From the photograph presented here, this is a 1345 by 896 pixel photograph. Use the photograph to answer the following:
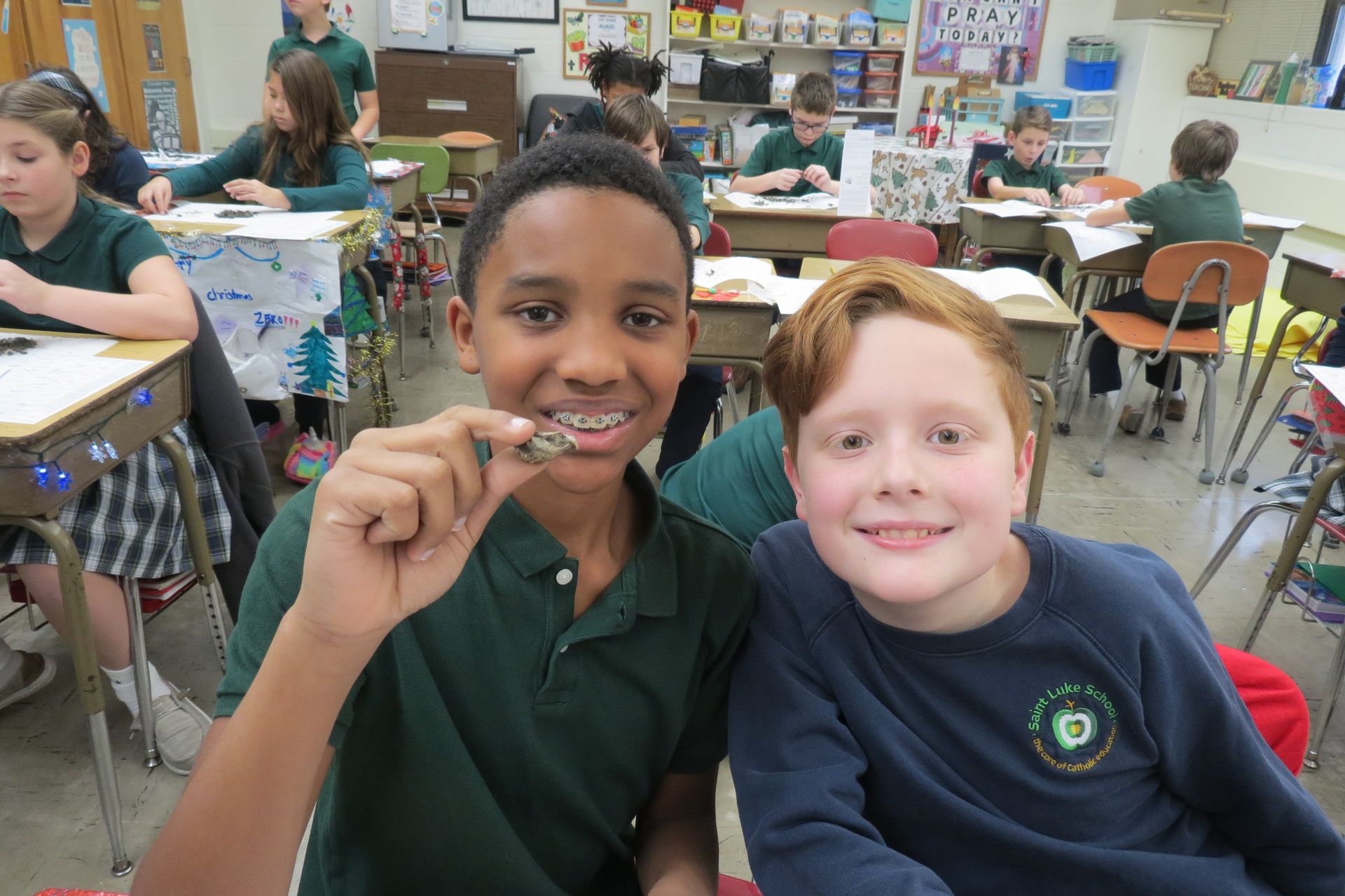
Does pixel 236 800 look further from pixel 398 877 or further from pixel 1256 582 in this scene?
pixel 1256 582

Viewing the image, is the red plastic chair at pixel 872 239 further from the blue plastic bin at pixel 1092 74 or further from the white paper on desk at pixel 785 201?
the blue plastic bin at pixel 1092 74

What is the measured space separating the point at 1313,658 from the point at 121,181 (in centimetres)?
377

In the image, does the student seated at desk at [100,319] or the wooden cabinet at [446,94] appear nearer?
the student seated at desk at [100,319]

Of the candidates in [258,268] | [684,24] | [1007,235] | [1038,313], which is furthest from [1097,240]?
[684,24]

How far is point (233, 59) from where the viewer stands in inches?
274

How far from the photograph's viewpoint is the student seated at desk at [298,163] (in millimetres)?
2932

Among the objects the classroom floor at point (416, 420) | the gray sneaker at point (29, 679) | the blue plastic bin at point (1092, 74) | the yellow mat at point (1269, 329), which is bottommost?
the classroom floor at point (416, 420)

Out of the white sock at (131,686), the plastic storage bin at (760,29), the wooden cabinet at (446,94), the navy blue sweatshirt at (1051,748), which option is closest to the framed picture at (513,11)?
the wooden cabinet at (446,94)

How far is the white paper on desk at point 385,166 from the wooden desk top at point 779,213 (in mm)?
1347

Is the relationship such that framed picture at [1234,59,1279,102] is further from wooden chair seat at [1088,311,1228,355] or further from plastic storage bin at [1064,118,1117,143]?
wooden chair seat at [1088,311,1228,355]

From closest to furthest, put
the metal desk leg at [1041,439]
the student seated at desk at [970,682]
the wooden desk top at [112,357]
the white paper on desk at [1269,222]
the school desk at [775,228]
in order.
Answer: the student seated at desk at [970,682]
the wooden desk top at [112,357]
the metal desk leg at [1041,439]
the school desk at [775,228]
the white paper on desk at [1269,222]

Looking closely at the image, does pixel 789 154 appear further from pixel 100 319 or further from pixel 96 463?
pixel 96 463

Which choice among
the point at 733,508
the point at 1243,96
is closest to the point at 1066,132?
the point at 1243,96

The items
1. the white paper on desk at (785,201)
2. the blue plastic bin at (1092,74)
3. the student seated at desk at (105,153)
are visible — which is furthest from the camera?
the blue plastic bin at (1092,74)
